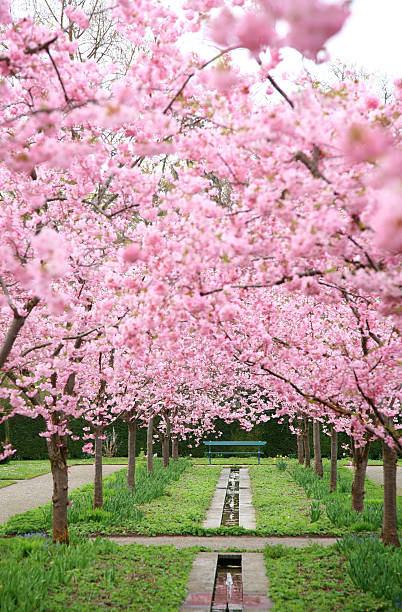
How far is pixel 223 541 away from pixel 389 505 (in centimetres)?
267

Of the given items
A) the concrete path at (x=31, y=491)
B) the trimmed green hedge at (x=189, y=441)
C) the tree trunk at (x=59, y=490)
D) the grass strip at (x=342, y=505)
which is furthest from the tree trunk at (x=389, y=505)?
the trimmed green hedge at (x=189, y=441)

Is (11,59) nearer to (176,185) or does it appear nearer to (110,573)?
(176,185)

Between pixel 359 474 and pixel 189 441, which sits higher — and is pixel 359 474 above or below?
above

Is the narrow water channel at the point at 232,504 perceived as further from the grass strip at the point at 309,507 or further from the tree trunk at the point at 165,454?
the tree trunk at the point at 165,454

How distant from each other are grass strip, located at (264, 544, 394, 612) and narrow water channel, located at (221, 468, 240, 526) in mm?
2669

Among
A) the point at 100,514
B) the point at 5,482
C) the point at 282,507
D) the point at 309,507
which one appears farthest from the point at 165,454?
the point at 100,514

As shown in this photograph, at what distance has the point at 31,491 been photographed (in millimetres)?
13859

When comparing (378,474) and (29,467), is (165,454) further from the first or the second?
(378,474)

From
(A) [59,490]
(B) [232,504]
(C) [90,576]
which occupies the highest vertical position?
(A) [59,490]

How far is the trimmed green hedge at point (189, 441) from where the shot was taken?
20938 mm

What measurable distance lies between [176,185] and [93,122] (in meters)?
1.35

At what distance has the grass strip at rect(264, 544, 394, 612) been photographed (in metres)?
5.14

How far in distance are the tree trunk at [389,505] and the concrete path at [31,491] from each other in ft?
23.1

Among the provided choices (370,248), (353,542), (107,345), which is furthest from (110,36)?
(353,542)
